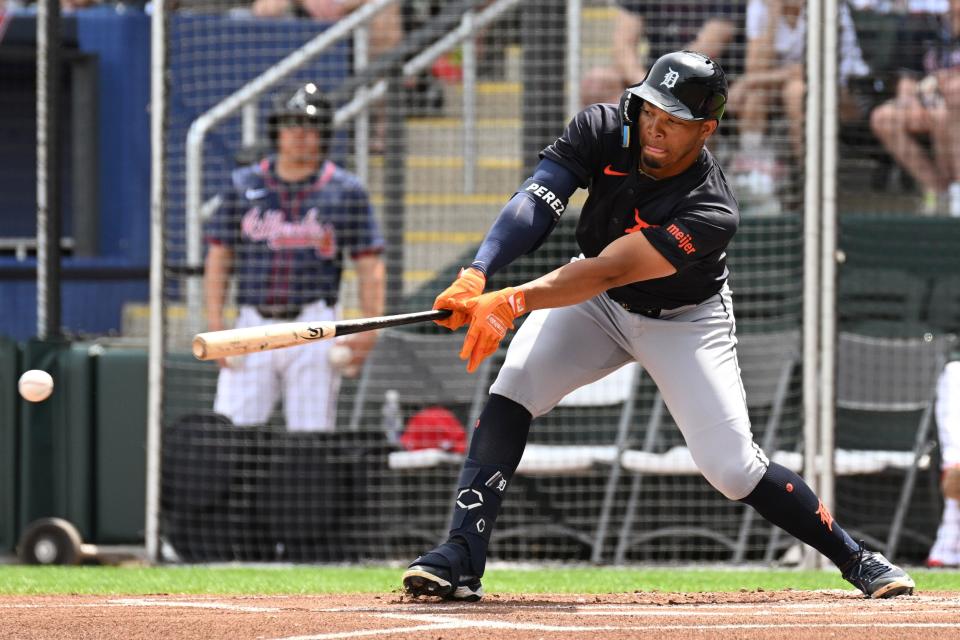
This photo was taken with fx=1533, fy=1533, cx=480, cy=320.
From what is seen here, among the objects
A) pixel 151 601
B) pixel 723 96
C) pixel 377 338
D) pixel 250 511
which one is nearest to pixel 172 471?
pixel 250 511

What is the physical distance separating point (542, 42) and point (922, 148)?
2288mm

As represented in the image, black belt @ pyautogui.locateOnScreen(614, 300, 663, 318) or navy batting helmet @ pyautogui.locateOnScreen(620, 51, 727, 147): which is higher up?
navy batting helmet @ pyautogui.locateOnScreen(620, 51, 727, 147)

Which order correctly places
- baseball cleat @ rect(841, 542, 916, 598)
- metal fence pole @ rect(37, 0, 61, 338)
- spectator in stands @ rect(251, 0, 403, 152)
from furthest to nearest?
spectator in stands @ rect(251, 0, 403, 152) → metal fence pole @ rect(37, 0, 61, 338) → baseball cleat @ rect(841, 542, 916, 598)

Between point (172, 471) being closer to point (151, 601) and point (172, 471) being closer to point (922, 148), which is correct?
point (151, 601)

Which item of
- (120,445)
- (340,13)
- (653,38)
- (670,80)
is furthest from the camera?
(340,13)

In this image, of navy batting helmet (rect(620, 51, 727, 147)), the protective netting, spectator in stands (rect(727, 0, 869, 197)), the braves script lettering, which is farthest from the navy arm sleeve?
spectator in stands (rect(727, 0, 869, 197))

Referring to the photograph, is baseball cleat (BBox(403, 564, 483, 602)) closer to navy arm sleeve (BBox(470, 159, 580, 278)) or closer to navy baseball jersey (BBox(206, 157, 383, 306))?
navy arm sleeve (BBox(470, 159, 580, 278))

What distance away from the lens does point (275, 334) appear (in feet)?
14.4

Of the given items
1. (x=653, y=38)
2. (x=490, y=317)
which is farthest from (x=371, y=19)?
(x=490, y=317)

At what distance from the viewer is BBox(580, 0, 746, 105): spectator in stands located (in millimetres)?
8484

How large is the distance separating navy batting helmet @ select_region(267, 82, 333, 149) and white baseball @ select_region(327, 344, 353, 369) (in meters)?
1.11

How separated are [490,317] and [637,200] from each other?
72 centimetres

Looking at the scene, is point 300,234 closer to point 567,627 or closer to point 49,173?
point 49,173

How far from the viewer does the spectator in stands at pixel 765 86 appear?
8.39m
